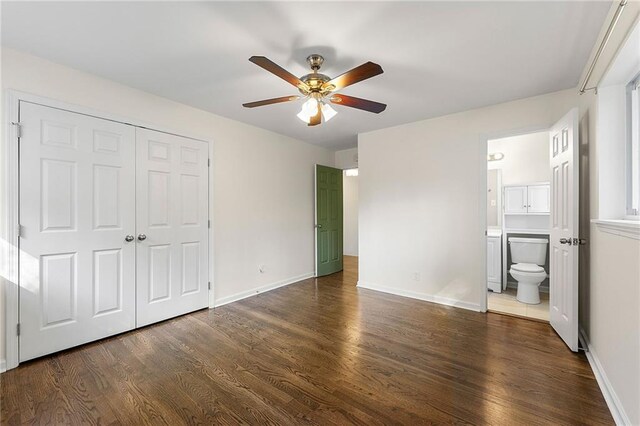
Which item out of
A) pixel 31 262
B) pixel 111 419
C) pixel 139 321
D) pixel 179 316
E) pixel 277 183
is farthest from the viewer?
pixel 277 183

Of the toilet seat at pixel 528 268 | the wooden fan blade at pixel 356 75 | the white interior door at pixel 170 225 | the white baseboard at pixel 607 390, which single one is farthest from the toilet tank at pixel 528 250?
the white interior door at pixel 170 225

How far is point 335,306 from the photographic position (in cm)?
343

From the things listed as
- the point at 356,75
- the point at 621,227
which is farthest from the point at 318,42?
the point at 621,227

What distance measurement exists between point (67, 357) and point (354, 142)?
4525 mm

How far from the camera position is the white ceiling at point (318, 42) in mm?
1667

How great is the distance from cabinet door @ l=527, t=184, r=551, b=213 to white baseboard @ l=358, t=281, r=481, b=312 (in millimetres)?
1902

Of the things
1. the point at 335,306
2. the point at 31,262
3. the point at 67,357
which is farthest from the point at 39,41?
the point at 335,306

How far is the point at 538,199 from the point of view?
4.00 metres

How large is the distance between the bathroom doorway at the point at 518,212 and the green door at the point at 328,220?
263 centimetres

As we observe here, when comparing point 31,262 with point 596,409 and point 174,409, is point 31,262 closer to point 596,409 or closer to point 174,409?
point 174,409

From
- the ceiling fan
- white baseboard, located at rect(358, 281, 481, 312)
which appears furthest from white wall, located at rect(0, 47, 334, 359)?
the ceiling fan

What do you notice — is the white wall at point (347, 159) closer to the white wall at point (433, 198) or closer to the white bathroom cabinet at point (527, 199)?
the white wall at point (433, 198)

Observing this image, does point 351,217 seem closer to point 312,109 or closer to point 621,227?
point 312,109

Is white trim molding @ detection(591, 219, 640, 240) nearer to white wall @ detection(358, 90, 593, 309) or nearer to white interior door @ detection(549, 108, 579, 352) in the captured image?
white interior door @ detection(549, 108, 579, 352)
